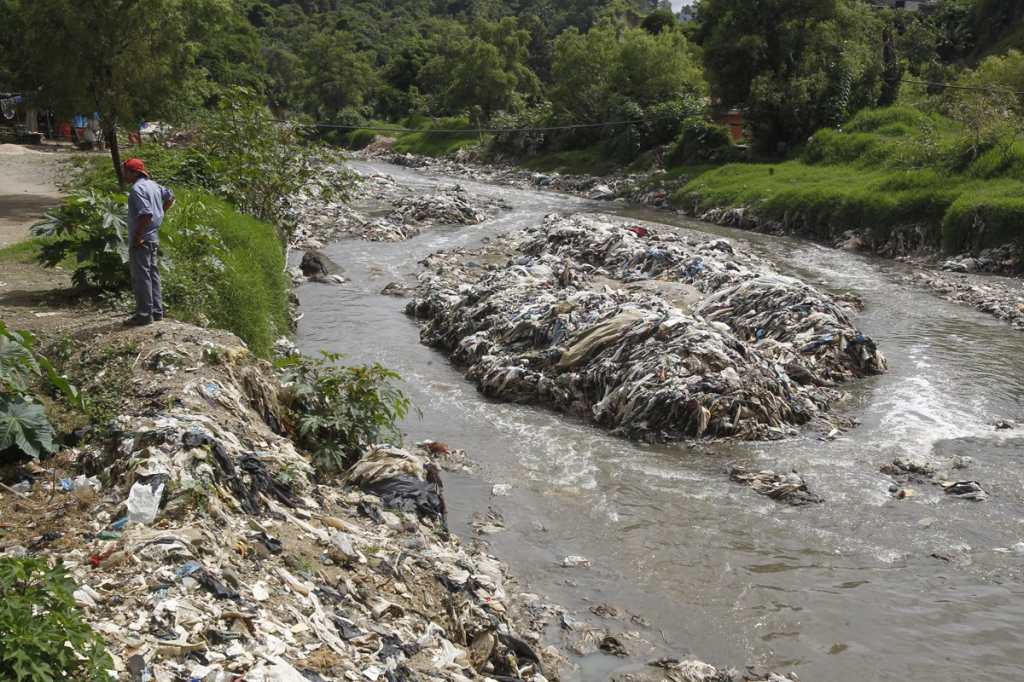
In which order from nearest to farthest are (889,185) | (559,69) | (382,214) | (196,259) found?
(196,259) < (889,185) < (382,214) < (559,69)

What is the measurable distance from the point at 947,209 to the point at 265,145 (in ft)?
58.9

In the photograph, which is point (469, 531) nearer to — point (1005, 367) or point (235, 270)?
point (235, 270)

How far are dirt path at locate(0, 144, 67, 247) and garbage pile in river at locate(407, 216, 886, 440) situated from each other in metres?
7.61

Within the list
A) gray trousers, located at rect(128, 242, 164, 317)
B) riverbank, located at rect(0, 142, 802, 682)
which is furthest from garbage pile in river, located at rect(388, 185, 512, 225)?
riverbank, located at rect(0, 142, 802, 682)

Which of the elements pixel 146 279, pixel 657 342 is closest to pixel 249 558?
pixel 146 279

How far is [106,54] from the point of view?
18.3 metres

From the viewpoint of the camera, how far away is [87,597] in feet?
15.8

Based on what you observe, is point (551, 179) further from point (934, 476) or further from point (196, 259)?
point (934, 476)

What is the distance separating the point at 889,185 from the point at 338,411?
23409 millimetres

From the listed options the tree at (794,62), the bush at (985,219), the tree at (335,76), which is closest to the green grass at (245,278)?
the bush at (985,219)

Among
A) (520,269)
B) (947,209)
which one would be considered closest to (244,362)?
(520,269)

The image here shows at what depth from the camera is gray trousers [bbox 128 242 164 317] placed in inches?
346

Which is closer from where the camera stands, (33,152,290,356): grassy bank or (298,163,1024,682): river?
(298,163,1024,682): river

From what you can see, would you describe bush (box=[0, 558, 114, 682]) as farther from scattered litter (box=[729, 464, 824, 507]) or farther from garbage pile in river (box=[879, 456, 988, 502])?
garbage pile in river (box=[879, 456, 988, 502])
